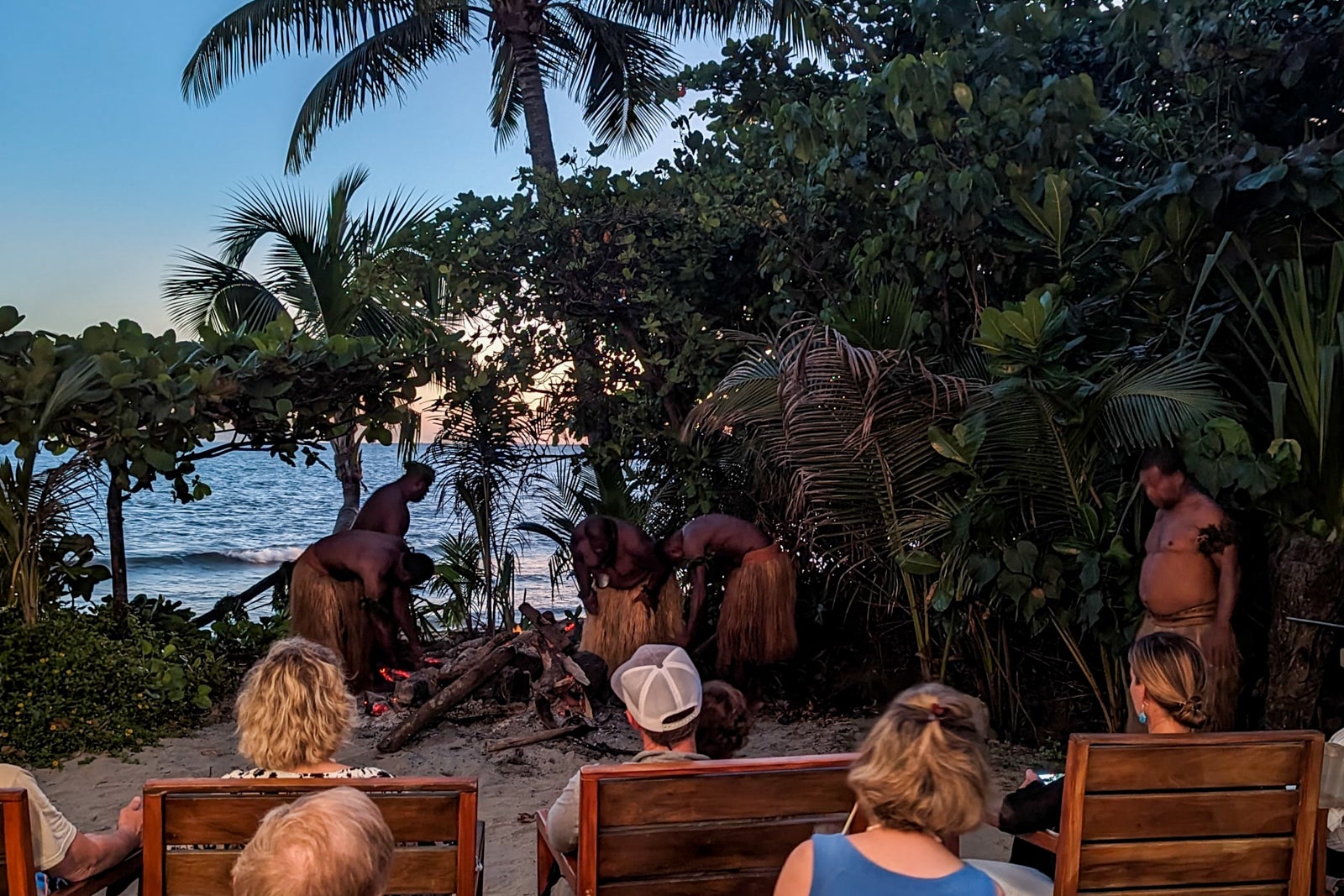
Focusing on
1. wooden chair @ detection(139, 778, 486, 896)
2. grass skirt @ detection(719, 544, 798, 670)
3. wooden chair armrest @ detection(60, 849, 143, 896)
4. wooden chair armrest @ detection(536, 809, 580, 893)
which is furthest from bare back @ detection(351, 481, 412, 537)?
wooden chair @ detection(139, 778, 486, 896)

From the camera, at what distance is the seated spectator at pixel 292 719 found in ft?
7.65

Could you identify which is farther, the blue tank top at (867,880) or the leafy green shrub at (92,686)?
the leafy green shrub at (92,686)

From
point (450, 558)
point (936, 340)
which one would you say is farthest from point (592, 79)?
point (936, 340)

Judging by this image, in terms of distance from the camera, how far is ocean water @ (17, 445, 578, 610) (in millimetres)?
23328

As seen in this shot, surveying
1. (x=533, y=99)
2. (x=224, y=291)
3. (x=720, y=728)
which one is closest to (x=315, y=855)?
(x=720, y=728)

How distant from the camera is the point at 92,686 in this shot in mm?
5410

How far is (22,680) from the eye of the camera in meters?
5.27

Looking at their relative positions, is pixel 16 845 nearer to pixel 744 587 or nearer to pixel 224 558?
pixel 744 587

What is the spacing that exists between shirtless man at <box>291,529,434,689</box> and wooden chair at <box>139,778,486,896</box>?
12.1ft

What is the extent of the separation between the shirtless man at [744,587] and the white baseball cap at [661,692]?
3.42 m

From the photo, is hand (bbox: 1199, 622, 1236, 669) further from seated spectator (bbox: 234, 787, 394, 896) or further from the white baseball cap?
seated spectator (bbox: 234, 787, 394, 896)

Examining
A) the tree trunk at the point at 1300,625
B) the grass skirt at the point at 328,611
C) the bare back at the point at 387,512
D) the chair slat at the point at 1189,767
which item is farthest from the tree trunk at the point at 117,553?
the tree trunk at the point at 1300,625

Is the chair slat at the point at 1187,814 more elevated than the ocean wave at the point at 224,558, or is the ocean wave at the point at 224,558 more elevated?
the chair slat at the point at 1187,814

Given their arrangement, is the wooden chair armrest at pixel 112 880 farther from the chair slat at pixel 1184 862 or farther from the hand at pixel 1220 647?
the hand at pixel 1220 647
